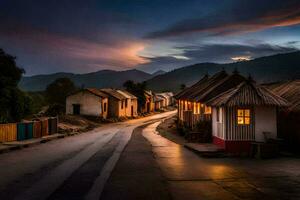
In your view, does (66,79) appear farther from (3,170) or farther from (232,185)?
(232,185)

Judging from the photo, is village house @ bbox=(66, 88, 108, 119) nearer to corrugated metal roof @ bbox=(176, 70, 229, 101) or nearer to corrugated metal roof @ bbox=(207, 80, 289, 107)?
corrugated metal roof @ bbox=(176, 70, 229, 101)

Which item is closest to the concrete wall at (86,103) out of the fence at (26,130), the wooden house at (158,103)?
the fence at (26,130)

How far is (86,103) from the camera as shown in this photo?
65.4m

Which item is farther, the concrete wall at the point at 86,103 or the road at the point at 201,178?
the concrete wall at the point at 86,103

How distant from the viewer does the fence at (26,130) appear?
103 feet

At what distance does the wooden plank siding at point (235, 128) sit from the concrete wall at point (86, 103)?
42865 mm

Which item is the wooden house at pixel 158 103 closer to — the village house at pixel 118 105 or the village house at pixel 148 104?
the village house at pixel 148 104

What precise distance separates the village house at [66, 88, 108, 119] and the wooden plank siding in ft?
141

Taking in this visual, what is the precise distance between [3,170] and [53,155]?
6119 millimetres

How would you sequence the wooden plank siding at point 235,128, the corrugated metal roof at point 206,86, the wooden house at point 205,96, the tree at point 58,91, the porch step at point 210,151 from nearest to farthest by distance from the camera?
the porch step at point 210,151, the wooden plank siding at point 235,128, the wooden house at point 205,96, the corrugated metal roof at point 206,86, the tree at point 58,91

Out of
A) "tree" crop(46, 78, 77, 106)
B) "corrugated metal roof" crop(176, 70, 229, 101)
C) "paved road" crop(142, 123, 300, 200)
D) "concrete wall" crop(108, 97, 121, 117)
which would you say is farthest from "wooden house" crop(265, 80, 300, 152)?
"tree" crop(46, 78, 77, 106)

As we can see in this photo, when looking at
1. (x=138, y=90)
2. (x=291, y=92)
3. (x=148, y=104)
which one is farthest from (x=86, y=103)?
(x=291, y=92)

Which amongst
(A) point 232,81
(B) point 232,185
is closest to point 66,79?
(A) point 232,81

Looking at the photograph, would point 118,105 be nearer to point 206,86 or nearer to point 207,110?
point 206,86
